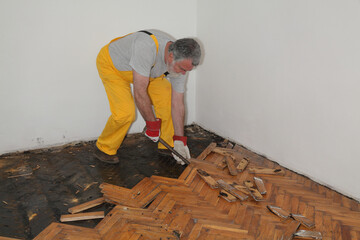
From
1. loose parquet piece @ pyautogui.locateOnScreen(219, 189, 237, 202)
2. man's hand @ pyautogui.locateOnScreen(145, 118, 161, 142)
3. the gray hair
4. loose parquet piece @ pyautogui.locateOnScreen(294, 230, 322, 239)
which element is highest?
the gray hair

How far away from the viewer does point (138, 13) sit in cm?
310

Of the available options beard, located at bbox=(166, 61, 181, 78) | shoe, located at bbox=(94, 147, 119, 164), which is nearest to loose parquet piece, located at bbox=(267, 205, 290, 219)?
beard, located at bbox=(166, 61, 181, 78)

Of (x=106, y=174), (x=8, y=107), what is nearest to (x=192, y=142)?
(x=106, y=174)

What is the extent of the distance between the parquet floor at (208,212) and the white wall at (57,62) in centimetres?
134

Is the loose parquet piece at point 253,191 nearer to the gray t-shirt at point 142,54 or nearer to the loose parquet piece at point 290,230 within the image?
the loose parquet piece at point 290,230

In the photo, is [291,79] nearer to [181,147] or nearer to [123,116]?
[181,147]

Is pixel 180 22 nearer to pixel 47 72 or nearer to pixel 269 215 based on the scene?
pixel 47 72

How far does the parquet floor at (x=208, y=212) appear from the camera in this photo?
5.39 ft

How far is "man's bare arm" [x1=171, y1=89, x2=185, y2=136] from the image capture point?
2.57m

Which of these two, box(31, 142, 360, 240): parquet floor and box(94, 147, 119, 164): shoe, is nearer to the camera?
box(31, 142, 360, 240): parquet floor

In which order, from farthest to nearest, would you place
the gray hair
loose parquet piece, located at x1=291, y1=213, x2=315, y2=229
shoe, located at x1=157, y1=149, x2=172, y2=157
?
shoe, located at x1=157, y1=149, x2=172, y2=157 < the gray hair < loose parquet piece, located at x1=291, y1=213, x2=315, y2=229

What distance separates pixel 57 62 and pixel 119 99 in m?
0.99

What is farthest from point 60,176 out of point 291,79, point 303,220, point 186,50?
point 291,79

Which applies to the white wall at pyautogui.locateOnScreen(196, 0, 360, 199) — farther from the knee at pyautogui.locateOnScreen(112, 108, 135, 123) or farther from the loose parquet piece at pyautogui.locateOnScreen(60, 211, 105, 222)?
the loose parquet piece at pyautogui.locateOnScreen(60, 211, 105, 222)
